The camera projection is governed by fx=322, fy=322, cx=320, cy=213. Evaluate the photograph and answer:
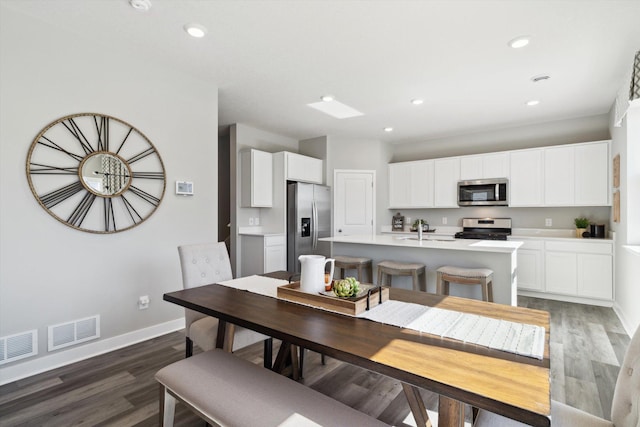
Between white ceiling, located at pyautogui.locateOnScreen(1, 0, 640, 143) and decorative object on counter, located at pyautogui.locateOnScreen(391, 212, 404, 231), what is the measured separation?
237 cm

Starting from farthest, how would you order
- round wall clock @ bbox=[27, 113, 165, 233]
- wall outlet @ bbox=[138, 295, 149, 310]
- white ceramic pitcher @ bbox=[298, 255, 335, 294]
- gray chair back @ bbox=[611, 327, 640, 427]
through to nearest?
wall outlet @ bbox=[138, 295, 149, 310]
round wall clock @ bbox=[27, 113, 165, 233]
white ceramic pitcher @ bbox=[298, 255, 335, 294]
gray chair back @ bbox=[611, 327, 640, 427]

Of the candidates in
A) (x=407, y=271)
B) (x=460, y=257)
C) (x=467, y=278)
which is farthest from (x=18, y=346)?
(x=460, y=257)

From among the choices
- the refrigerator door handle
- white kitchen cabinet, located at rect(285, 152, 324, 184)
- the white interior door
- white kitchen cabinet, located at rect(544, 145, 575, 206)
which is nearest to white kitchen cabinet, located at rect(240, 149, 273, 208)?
white kitchen cabinet, located at rect(285, 152, 324, 184)

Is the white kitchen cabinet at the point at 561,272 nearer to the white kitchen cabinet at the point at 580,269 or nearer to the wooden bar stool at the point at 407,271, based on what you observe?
the white kitchen cabinet at the point at 580,269

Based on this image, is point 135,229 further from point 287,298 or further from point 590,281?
point 590,281

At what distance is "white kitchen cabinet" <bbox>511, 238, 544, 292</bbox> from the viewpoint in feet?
14.8

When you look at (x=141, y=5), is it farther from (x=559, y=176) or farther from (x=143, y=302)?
(x=559, y=176)

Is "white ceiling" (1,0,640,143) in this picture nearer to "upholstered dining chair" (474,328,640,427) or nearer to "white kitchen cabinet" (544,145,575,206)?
"white kitchen cabinet" (544,145,575,206)

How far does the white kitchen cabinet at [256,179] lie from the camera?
4.96m

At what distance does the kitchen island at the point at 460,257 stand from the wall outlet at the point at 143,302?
206 centimetres

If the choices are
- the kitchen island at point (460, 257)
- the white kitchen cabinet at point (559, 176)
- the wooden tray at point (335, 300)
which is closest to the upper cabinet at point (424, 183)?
the white kitchen cabinet at point (559, 176)

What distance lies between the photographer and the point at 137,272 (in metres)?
2.93

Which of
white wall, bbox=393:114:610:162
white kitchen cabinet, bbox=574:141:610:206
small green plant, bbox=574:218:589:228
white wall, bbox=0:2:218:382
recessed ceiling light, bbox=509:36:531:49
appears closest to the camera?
white wall, bbox=0:2:218:382

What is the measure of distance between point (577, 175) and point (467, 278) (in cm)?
292
